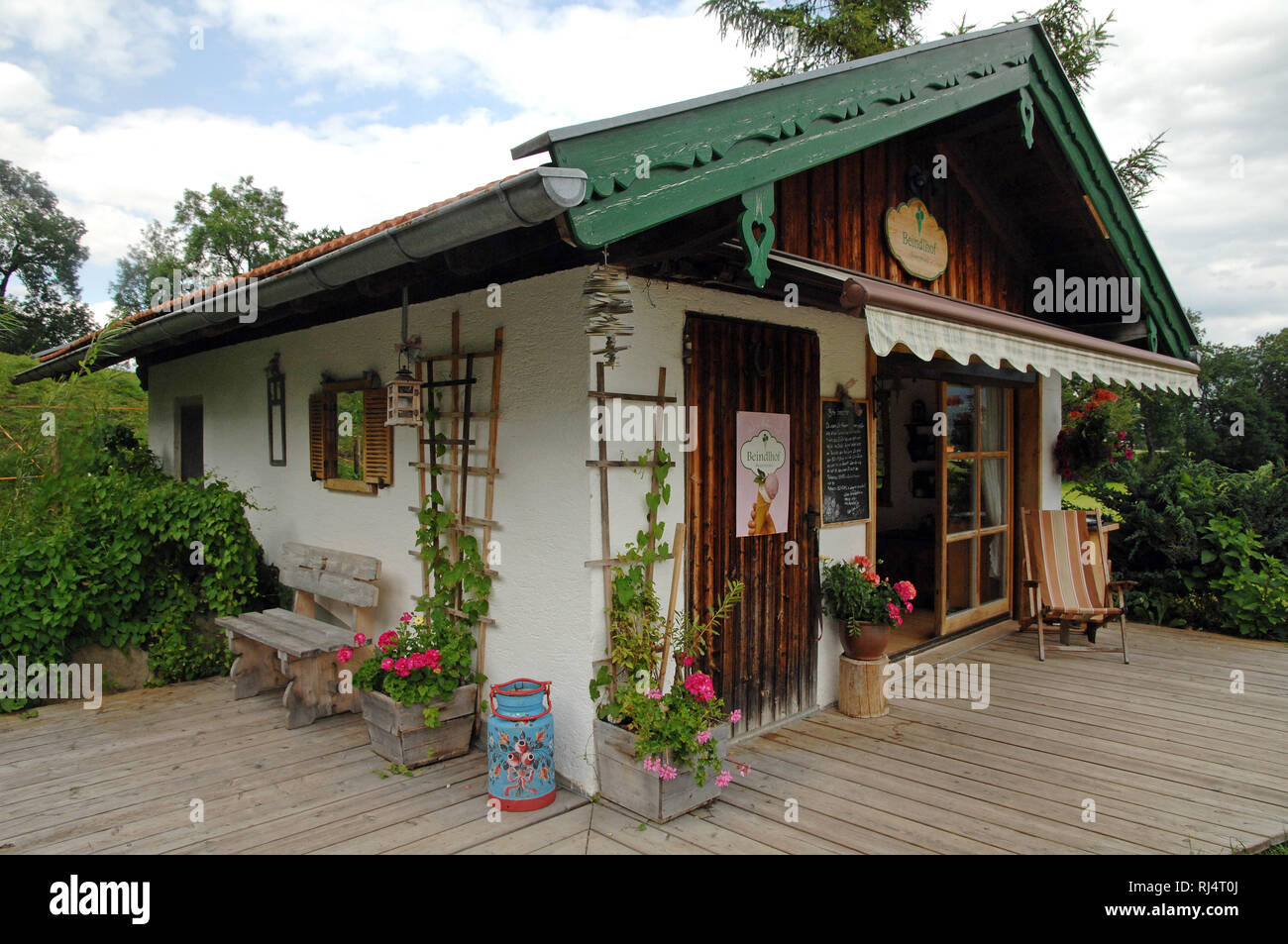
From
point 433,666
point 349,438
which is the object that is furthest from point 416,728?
point 349,438

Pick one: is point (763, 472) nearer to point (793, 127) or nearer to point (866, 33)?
point (793, 127)

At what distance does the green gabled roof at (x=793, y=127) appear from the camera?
265 cm

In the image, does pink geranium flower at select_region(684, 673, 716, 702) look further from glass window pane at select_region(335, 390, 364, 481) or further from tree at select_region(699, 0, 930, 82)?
tree at select_region(699, 0, 930, 82)

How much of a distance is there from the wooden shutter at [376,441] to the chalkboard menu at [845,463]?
2744mm

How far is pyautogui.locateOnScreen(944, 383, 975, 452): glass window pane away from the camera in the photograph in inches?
239

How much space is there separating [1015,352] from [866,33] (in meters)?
10.9

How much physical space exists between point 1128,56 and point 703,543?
43.7ft

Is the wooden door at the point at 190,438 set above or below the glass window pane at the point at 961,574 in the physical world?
above

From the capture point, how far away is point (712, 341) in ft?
13.1

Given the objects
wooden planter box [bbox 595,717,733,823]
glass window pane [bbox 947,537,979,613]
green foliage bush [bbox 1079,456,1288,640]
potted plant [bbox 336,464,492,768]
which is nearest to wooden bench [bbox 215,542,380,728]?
potted plant [bbox 336,464,492,768]

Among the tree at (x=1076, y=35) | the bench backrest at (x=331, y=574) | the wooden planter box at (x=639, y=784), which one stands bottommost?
the wooden planter box at (x=639, y=784)

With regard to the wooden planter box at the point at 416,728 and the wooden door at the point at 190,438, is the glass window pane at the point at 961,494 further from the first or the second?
the wooden door at the point at 190,438

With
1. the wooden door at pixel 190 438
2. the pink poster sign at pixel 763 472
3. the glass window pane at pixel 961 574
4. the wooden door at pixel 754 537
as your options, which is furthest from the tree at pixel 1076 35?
the wooden door at pixel 190 438
